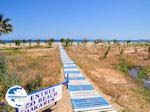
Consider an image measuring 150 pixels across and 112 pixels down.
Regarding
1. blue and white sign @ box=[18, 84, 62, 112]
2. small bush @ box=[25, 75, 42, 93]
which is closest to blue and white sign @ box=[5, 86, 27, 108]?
blue and white sign @ box=[18, 84, 62, 112]

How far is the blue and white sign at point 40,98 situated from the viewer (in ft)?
28.8

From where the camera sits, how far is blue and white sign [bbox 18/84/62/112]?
8792 millimetres

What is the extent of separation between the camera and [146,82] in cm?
2180

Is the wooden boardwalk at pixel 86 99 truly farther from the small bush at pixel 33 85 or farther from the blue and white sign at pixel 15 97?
the blue and white sign at pixel 15 97

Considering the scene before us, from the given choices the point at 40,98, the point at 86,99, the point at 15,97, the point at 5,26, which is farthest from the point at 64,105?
the point at 5,26

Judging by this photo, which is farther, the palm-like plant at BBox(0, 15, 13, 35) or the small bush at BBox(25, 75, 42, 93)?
the palm-like plant at BBox(0, 15, 13, 35)

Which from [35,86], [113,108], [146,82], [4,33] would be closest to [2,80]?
[35,86]

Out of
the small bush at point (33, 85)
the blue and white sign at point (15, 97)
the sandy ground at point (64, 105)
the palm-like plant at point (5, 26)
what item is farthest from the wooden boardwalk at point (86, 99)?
the palm-like plant at point (5, 26)

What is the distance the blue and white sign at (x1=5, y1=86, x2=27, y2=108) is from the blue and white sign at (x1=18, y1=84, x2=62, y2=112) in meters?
0.16

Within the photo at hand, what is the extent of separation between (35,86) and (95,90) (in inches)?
114

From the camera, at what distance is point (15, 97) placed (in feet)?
26.8

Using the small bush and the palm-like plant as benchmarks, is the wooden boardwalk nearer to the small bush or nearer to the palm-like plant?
the small bush

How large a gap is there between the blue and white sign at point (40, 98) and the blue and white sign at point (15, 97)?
6.4 inches

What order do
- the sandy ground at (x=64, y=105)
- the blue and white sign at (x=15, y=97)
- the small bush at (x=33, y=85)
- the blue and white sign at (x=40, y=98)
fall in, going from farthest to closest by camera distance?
1. the small bush at (x=33, y=85)
2. the sandy ground at (x=64, y=105)
3. the blue and white sign at (x=40, y=98)
4. the blue and white sign at (x=15, y=97)
